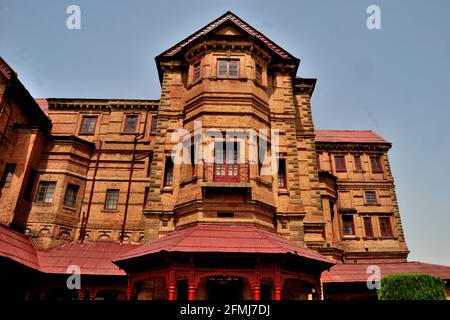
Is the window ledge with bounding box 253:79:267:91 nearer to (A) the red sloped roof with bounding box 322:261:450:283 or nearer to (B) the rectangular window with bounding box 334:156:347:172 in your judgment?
(A) the red sloped roof with bounding box 322:261:450:283

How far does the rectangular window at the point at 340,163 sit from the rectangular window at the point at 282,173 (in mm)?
15320

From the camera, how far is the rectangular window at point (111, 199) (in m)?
23.2

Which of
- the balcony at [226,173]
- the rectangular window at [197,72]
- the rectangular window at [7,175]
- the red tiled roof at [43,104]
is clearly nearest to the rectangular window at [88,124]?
the red tiled roof at [43,104]

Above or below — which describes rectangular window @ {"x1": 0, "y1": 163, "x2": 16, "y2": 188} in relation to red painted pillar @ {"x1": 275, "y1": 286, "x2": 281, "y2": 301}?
above

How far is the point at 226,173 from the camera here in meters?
16.7

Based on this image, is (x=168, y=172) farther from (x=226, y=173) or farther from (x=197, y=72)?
(x=197, y=72)

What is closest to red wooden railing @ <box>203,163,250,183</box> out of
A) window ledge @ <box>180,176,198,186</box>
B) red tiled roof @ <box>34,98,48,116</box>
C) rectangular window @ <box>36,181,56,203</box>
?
window ledge @ <box>180,176,198,186</box>

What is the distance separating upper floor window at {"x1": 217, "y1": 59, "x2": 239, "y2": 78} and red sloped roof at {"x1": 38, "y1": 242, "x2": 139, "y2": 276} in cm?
1179

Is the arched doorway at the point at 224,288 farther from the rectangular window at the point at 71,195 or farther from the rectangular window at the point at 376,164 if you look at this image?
→ the rectangular window at the point at 376,164

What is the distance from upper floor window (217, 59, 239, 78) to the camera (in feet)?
63.2

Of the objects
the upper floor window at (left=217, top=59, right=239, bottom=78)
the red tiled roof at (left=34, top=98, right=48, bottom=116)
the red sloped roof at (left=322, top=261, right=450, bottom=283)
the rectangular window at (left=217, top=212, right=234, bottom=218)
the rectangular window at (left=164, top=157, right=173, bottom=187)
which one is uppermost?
the red tiled roof at (left=34, top=98, right=48, bottom=116)

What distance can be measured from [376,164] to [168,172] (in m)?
23.0
